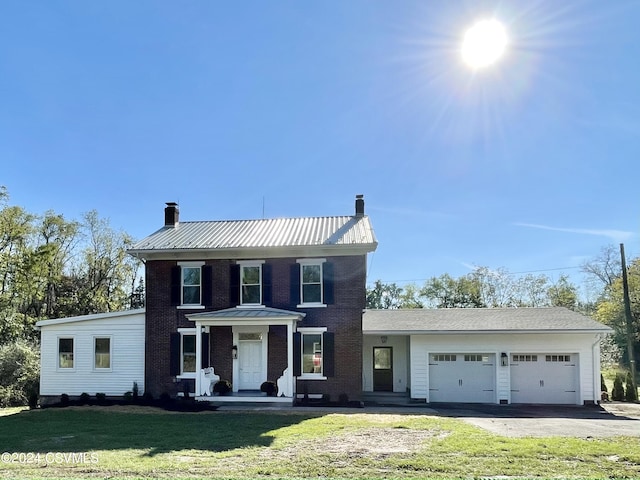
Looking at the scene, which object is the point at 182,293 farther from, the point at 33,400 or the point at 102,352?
the point at 33,400

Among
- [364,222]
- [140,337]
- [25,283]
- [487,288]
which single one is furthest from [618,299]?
[25,283]

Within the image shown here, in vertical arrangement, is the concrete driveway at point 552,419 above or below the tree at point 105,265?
below

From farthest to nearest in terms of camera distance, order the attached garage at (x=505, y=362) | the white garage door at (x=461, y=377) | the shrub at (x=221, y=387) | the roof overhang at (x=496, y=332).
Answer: the white garage door at (x=461, y=377) → the attached garage at (x=505, y=362) → the roof overhang at (x=496, y=332) → the shrub at (x=221, y=387)

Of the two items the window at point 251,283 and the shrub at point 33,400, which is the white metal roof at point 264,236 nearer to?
the window at point 251,283

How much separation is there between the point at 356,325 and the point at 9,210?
85.3 feet

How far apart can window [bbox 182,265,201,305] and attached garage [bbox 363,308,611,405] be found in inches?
272

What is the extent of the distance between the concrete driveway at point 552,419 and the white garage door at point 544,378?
2.54 feet

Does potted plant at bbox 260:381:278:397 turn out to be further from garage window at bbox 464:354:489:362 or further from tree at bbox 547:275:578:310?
tree at bbox 547:275:578:310

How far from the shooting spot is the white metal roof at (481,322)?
19.1 meters

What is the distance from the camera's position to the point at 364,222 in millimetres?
21188

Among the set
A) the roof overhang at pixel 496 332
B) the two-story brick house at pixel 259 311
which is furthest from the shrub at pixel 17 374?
the roof overhang at pixel 496 332

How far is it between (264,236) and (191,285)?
131 inches

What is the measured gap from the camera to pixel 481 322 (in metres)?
20.5

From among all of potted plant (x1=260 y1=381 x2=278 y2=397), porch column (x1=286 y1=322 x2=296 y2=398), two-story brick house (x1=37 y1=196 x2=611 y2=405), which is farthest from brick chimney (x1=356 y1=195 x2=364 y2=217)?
potted plant (x1=260 y1=381 x2=278 y2=397)
